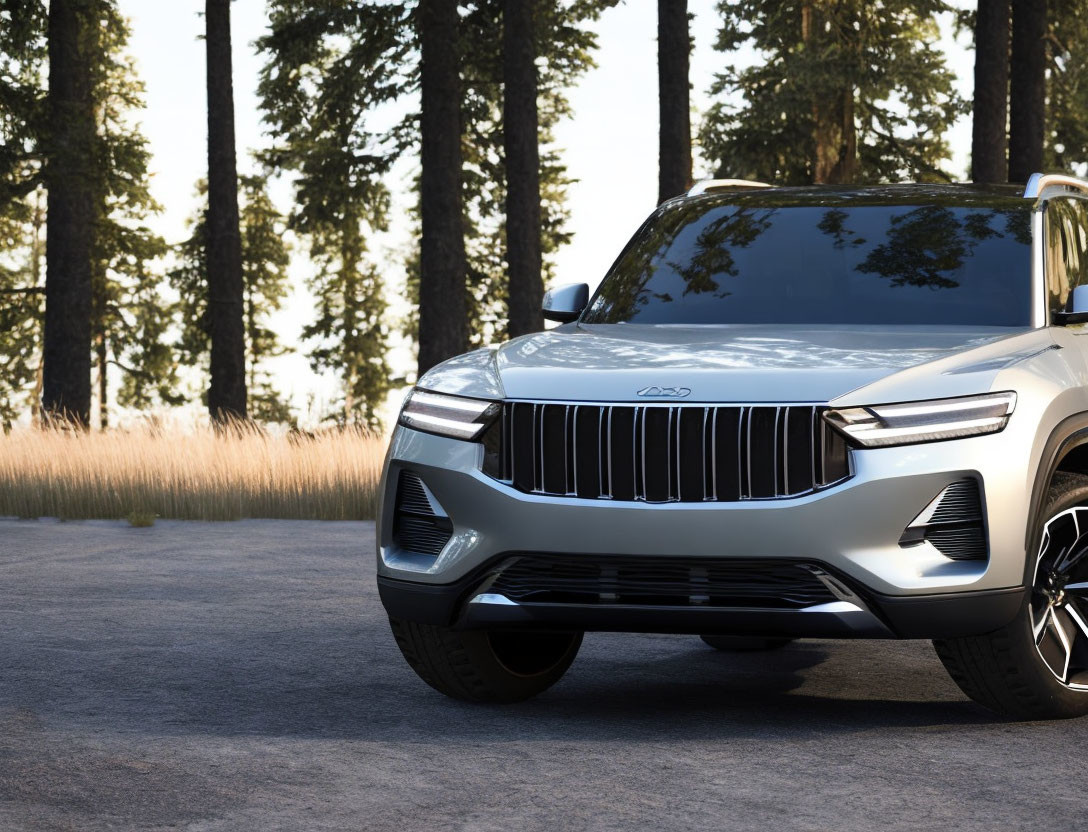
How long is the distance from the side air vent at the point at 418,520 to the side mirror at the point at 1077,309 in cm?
265

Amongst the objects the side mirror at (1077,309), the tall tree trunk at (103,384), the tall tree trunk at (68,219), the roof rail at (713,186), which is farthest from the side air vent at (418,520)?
the tall tree trunk at (103,384)

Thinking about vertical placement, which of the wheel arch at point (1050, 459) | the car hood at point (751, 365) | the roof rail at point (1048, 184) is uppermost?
the roof rail at point (1048, 184)

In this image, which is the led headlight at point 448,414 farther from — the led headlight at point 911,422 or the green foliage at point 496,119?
the green foliage at point 496,119

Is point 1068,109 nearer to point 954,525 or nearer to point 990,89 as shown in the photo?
point 990,89

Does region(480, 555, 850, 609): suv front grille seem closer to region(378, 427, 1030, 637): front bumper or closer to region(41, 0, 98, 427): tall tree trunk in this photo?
region(378, 427, 1030, 637): front bumper

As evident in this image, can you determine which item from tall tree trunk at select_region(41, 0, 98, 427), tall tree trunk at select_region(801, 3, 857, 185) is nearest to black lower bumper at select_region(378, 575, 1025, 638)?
tall tree trunk at select_region(41, 0, 98, 427)

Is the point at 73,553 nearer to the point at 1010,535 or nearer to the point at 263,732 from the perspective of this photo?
the point at 263,732

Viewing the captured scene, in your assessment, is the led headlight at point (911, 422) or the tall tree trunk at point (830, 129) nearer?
the led headlight at point (911, 422)

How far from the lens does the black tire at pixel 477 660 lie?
6988 millimetres

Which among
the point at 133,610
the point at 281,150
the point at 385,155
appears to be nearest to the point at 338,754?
the point at 133,610

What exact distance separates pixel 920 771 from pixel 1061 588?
1303 mm

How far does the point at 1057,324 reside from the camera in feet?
23.9

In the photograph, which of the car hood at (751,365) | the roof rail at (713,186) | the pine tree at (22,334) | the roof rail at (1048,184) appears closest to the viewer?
the car hood at (751,365)

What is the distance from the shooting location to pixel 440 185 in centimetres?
2630
